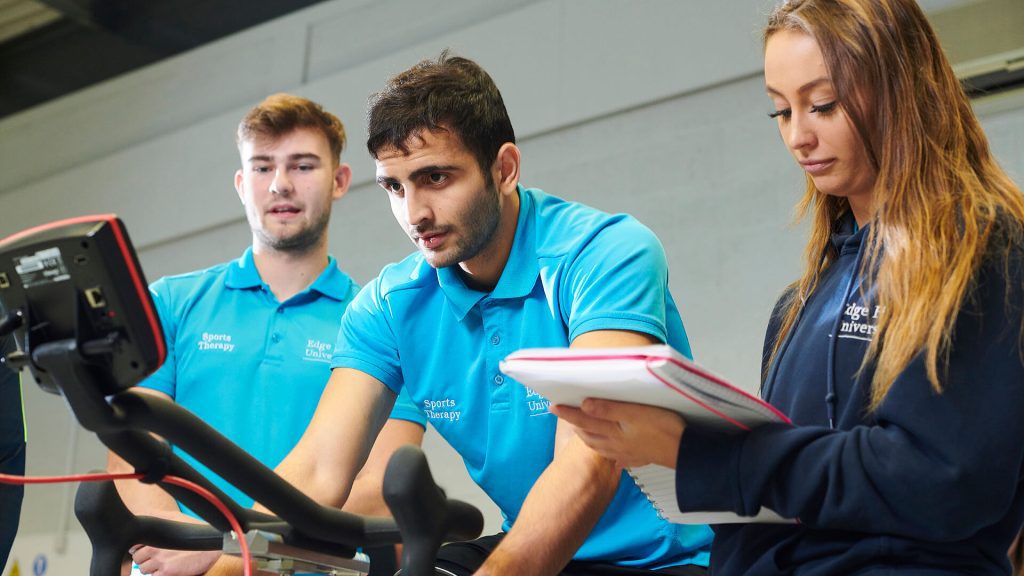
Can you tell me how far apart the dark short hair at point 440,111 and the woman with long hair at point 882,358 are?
2.05 feet

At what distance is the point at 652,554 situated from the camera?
1.68 m

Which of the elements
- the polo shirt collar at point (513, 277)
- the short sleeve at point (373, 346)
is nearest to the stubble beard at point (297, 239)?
the short sleeve at point (373, 346)

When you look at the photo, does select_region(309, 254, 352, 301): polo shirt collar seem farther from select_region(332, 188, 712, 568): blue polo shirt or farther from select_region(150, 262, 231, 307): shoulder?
select_region(332, 188, 712, 568): blue polo shirt

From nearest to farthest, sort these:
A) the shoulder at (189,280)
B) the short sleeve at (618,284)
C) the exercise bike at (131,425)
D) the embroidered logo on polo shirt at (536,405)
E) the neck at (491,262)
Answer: the exercise bike at (131,425), the short sleeve at (618,284), the embroidered logo on polo shirt at (536,405), the neck at (491,262), the shoulder at (189,280)

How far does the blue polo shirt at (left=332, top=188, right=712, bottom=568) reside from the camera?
5.50 feet

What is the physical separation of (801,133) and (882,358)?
30cm

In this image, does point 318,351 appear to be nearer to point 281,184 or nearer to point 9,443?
point 281,184

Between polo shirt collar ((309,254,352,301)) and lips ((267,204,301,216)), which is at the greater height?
lips ((267,204,301,216))

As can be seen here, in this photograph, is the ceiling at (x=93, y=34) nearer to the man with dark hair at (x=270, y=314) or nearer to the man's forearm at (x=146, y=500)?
the man with dark hair at (x=270, y=314)

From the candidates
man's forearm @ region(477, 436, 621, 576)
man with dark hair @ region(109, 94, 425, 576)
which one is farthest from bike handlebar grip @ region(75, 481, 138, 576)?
man with dark hair @ region(109, 94, 425, 576)

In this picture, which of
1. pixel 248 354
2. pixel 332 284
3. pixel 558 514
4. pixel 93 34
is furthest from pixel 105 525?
pixel 93 34

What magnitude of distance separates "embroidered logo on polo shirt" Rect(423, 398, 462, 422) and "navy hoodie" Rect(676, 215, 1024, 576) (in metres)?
0.73

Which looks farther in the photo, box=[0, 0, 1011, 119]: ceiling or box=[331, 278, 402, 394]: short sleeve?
box=[0, 0, 1011, 119]: ceiling

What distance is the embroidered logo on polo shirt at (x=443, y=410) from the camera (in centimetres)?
183
